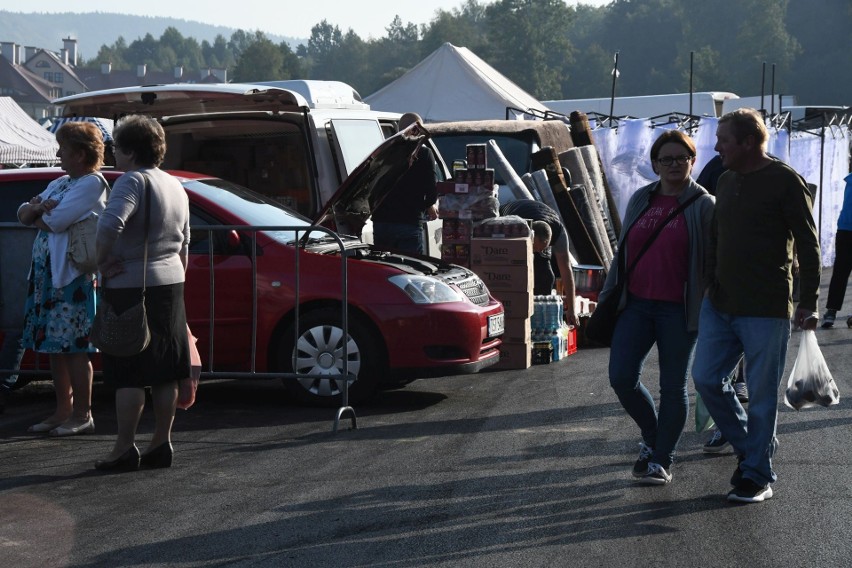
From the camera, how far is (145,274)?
6.87 metres

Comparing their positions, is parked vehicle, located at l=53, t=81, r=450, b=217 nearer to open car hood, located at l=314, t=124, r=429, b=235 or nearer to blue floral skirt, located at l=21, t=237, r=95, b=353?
open car hood, located at l=314, t=124, r=429, b=235

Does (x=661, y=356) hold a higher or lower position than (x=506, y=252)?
lower

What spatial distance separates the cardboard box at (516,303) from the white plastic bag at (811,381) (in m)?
4.61

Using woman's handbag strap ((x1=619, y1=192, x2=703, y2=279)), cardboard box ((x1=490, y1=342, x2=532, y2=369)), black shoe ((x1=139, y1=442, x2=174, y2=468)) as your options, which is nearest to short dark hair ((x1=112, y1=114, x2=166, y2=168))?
black shoe ((x1=139, y1=442, x2=174, y2=468))

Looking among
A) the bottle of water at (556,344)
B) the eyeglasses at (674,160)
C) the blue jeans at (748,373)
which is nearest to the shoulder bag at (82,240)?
the eyeglasses at (674,160)

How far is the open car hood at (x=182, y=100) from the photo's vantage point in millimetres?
11102

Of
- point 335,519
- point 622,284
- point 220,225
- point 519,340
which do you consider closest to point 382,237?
point 519,340

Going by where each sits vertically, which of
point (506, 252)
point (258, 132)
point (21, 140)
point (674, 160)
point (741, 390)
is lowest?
point (741, 390)

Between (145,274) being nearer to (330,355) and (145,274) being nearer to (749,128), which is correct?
(330,355)

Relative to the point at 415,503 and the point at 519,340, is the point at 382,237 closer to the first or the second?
the point at 519,340

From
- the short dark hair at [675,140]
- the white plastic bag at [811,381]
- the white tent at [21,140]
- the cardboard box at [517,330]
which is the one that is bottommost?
the cardboard box at [517,330]

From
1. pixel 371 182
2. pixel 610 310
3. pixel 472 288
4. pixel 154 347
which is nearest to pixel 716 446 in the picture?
pixel 610 310

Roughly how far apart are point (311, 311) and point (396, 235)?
2.22 m

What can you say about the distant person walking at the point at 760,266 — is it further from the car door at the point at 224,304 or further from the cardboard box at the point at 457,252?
the cardboard box at the point at 457,252
